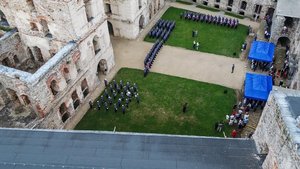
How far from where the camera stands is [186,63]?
1427 inches

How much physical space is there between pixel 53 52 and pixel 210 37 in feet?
68.2

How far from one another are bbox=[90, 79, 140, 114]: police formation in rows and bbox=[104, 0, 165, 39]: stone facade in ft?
31.3

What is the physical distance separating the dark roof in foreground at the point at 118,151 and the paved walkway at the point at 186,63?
16.0 meters

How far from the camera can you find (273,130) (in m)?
15.8

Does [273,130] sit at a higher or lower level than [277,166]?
higher

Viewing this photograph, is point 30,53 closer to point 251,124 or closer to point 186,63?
point 186,63

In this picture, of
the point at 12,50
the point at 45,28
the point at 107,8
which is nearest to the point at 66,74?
the point at 45,28

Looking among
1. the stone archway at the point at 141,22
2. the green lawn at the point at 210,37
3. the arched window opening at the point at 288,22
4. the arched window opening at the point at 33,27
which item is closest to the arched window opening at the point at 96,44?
the arched window opening at the point at 33,27

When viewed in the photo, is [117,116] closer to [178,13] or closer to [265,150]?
[265,150]

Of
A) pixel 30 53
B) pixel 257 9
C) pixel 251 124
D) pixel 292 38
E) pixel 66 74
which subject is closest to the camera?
pixel 66 74

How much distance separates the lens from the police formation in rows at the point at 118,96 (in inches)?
1211

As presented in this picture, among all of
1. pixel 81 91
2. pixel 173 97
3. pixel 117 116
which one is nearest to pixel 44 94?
pixel 81 91

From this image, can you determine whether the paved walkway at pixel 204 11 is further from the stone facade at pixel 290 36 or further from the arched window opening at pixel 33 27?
the arched window opening at pixel 33 27

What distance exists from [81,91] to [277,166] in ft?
69.5
